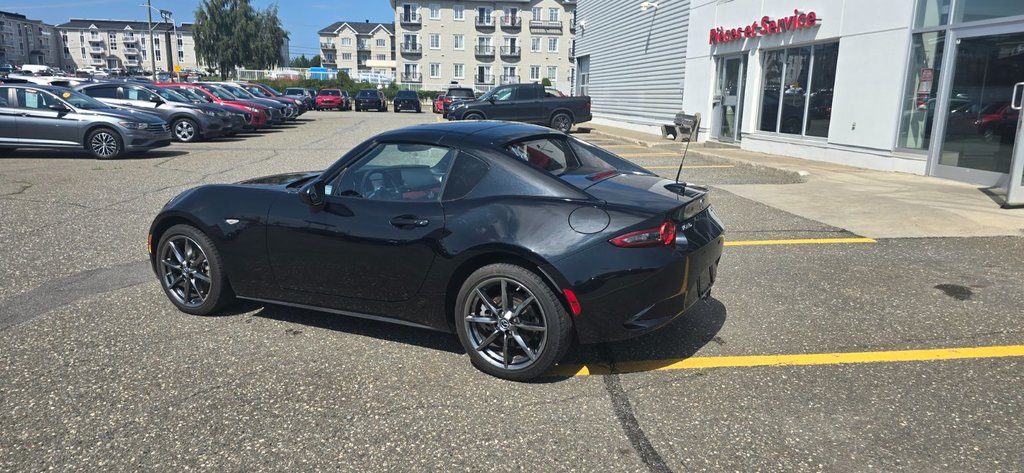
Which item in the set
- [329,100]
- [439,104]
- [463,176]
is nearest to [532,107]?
[439,104]

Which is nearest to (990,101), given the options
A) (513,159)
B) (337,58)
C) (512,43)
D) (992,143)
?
(992,143)

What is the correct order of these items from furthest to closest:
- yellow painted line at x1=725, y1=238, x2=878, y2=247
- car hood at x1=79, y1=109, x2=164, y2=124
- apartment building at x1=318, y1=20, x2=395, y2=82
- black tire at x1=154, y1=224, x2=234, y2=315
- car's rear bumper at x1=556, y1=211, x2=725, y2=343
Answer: apartment building at x1=318, y1=20, x2=395, y2=82
car hood at x1=79, y1=109, x2=164, y2=124
yellow painted line at x1=725, y1=238, x2=878, y2=247
black tire at x1=154, y1=224, x2=234, y2=315
car's rear bumper at x1=556, y1=211, x2=725, y2=343

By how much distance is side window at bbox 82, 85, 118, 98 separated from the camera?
18.2 meters

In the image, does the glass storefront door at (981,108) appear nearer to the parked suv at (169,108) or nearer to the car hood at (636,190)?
the car hood at (636,190)

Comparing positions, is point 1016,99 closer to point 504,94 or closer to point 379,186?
point 379,186

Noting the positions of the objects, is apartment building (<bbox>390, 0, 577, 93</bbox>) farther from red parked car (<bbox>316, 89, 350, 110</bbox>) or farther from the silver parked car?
the silver parked car

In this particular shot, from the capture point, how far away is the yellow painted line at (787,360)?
3.99 m

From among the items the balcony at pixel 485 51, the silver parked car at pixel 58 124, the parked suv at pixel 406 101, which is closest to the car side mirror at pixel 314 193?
the silver parked car at pixel 58 124

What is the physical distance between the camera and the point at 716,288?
18.2 feet

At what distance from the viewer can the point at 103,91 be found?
18484 mm

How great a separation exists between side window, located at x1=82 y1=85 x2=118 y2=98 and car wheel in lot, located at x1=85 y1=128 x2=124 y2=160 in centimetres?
455

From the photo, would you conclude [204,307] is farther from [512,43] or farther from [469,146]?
[512,43]

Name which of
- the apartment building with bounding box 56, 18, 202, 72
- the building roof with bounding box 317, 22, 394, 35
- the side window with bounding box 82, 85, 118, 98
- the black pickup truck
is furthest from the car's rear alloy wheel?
the apartment building with bounding box 56, 18, 202, 72

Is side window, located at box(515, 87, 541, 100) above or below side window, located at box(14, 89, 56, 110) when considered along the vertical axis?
above
